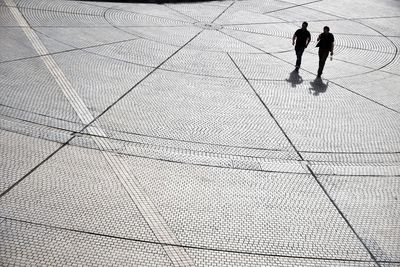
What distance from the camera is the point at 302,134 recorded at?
9930mm

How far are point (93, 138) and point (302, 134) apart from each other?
4175 mm

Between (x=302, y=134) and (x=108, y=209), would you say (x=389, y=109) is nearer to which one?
(x=302, y=134)

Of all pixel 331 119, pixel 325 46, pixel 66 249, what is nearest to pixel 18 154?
pixel 66 249

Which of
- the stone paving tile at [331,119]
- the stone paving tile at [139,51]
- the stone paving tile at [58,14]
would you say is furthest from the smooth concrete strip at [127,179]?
the stone paving tile at [331,119]

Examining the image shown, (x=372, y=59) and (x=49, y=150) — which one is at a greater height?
(x=372, y=59)

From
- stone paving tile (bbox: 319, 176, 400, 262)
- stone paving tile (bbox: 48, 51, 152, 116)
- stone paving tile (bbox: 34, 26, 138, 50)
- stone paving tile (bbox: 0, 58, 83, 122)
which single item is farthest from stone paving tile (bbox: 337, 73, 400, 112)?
stone paving tile (bbox: 0, 58, 83, 122)

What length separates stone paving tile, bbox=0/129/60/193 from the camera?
24.0 ft

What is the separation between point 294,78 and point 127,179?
6.67 metres

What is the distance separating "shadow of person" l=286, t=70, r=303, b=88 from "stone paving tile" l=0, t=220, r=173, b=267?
291 inches

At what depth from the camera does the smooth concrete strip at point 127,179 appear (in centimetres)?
631

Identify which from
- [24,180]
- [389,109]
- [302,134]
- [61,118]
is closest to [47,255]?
[24,180]

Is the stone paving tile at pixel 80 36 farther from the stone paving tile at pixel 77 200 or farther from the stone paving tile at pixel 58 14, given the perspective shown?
the stone paving tile at pixel 77 200

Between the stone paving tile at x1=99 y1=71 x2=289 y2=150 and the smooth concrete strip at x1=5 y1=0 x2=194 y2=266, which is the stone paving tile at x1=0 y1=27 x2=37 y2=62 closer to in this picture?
the smooth concrete strip at x1=5 y1=0 x2=194 y2=266

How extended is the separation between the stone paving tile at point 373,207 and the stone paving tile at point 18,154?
15.7ft
